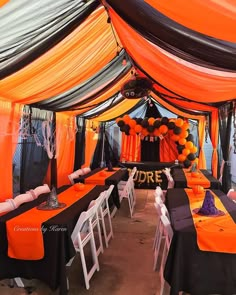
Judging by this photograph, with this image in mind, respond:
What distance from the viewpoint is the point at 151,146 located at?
11.4m

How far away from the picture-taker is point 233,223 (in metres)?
2.94

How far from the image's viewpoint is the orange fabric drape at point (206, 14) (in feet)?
4.35

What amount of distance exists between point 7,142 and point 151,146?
7684 mm

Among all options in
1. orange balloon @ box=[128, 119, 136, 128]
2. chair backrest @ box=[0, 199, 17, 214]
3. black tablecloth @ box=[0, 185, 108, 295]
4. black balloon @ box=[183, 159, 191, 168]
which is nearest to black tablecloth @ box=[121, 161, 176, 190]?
black balloon @ box=[183, 159, 191, 168]

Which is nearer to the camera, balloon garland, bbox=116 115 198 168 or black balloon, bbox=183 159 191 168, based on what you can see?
balloon garland, bbox=116 115 198 168

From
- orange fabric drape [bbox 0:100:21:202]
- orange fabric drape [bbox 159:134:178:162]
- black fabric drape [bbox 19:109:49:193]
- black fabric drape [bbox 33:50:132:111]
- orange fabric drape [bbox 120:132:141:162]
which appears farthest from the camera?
orange fabric drape [bbox 120:132:141:162]

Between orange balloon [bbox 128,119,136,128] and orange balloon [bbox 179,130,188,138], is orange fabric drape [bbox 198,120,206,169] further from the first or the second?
orange balloon [bbox 128,119,136,128]

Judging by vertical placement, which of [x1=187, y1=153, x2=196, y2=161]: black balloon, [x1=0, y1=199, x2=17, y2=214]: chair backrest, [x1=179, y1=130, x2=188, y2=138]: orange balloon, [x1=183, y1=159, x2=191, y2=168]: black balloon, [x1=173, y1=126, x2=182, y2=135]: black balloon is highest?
[x1=173, y1=126, x2=182, y2=135]: black balloon

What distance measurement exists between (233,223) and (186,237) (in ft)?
1.90

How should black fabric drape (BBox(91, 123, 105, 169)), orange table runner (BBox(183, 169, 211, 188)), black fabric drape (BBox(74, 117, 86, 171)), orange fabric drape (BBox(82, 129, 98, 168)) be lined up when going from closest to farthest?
orange table runner (BBox(183, 169, 211, 188)) → black fabric drape (BBox(74, 117, 86, 171)) → orange fabric drape (BBox(82, 129, 98, 168)) → black fabric drape (BBox(91, 123, 105, 169))

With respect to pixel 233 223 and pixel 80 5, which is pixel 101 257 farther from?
pixel 80 5

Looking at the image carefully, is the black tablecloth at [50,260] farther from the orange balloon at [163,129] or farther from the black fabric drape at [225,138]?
the orange balloon at [163,129]

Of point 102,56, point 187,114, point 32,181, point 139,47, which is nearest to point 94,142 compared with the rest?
point 187,114

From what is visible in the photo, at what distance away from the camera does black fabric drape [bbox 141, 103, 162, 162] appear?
11180mm
